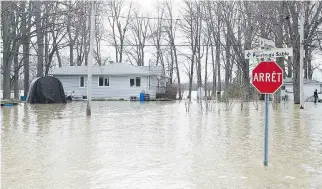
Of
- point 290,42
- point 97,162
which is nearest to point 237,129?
point 97,162

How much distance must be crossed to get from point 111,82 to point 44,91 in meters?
11.5

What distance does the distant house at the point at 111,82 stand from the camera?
4288 cm

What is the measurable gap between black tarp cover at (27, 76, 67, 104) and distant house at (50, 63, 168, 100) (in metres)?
9.62

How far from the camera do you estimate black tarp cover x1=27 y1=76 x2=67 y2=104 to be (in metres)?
32.6

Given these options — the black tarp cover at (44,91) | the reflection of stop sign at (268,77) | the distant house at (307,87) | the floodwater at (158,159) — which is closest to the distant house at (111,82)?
the black tarp cover at (44,91)

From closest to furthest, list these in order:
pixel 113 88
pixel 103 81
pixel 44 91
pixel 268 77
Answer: pixel 268 77 < pixel 44 91 < pixel 113 88 < pixel 103 81

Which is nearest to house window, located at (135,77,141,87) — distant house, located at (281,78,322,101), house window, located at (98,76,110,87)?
house window, located at (98,76,110,87)

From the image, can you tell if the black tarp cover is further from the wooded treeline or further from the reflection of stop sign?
the reflection of stop sign

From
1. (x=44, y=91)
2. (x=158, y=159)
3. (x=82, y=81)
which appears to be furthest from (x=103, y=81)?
(x=158, y=159)

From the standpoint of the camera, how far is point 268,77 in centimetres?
698

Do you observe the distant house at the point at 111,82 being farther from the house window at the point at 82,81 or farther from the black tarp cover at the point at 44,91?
the black tarp cover at the point at 44,91

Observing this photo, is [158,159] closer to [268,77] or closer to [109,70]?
[268,77]

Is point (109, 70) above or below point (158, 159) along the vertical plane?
above

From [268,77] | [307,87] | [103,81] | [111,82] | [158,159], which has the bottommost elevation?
[158,159]
